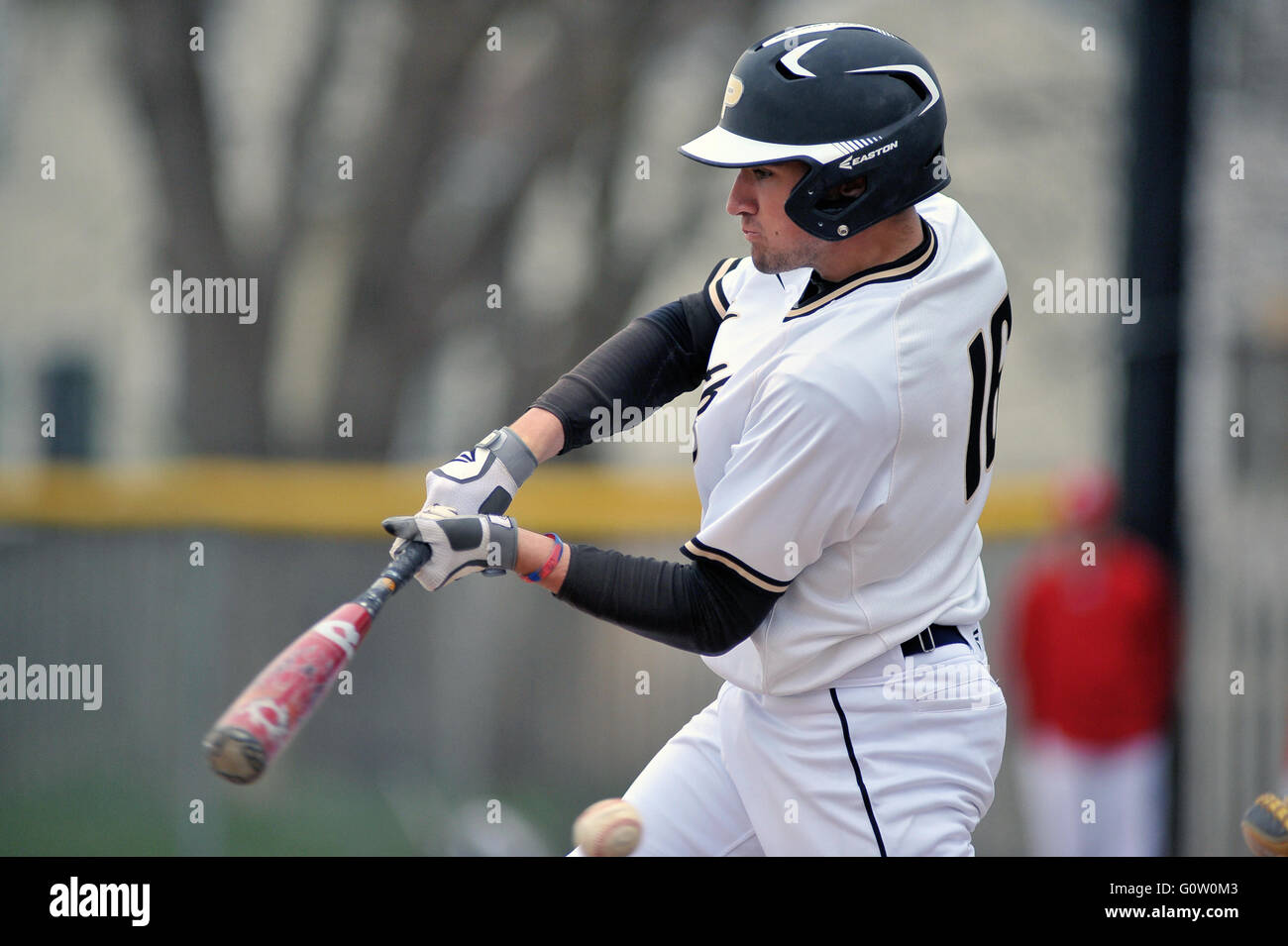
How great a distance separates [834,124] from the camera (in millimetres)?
3109

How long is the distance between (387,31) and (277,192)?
4.38 ft

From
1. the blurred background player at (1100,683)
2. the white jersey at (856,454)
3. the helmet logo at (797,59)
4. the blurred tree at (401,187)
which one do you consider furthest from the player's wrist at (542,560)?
the blurred tree at (401,187)

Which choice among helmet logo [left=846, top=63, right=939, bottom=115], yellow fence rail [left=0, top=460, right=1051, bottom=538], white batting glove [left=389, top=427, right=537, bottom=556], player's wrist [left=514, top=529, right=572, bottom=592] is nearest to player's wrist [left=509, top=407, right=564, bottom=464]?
white batting glove [left=389, top=427, right=537, bottom=556]

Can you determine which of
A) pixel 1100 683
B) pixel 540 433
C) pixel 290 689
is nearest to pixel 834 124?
pixel 540 433

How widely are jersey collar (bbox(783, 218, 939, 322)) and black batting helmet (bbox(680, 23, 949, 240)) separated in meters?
0.09

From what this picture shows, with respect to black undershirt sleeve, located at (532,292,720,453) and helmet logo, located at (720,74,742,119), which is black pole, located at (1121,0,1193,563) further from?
helmet logo, located at (720,74,742,119)

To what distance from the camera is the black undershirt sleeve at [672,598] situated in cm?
308

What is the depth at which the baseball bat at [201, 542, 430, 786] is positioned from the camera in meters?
2.61

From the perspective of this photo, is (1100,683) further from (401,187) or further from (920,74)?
(401,187)

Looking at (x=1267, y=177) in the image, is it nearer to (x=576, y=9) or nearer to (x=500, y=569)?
(x=576, y=9)

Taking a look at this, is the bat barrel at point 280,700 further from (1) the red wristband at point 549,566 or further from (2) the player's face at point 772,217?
(2) the player's face at point 772,217

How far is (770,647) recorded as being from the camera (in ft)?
10.5

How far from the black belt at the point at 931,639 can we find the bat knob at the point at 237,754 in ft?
4.38

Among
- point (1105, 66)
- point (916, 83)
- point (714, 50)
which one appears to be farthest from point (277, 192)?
point (916, 83)
